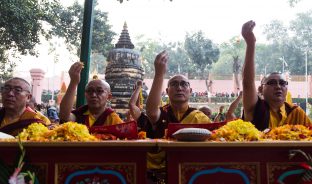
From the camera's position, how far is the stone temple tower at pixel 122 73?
11.4 meters

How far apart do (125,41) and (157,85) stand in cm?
985

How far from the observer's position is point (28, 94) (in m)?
3.83

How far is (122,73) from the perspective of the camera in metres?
11.9

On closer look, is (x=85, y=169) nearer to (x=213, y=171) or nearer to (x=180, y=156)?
(x=180, y=156)

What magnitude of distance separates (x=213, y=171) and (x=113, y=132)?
0.86 m

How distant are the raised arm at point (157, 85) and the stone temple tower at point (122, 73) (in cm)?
743

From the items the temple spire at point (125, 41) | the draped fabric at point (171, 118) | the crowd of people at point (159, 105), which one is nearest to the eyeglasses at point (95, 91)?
the crowd of people at point (159, 105)

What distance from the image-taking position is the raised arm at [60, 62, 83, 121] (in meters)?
3.53

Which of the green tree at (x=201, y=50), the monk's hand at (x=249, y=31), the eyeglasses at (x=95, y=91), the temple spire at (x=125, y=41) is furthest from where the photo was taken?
the green tree at (x=201, y=50)

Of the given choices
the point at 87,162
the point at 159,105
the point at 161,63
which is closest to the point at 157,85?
the point at 161,63

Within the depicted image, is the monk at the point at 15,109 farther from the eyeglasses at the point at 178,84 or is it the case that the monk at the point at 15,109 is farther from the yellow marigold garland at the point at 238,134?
the yellow marigold garland at the point at 238,134

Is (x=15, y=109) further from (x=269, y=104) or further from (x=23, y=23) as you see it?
(x=23, y=23)

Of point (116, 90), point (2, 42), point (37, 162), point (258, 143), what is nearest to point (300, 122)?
point (258, 143)

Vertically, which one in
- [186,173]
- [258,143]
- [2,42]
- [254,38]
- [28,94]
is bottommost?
[186,173]
